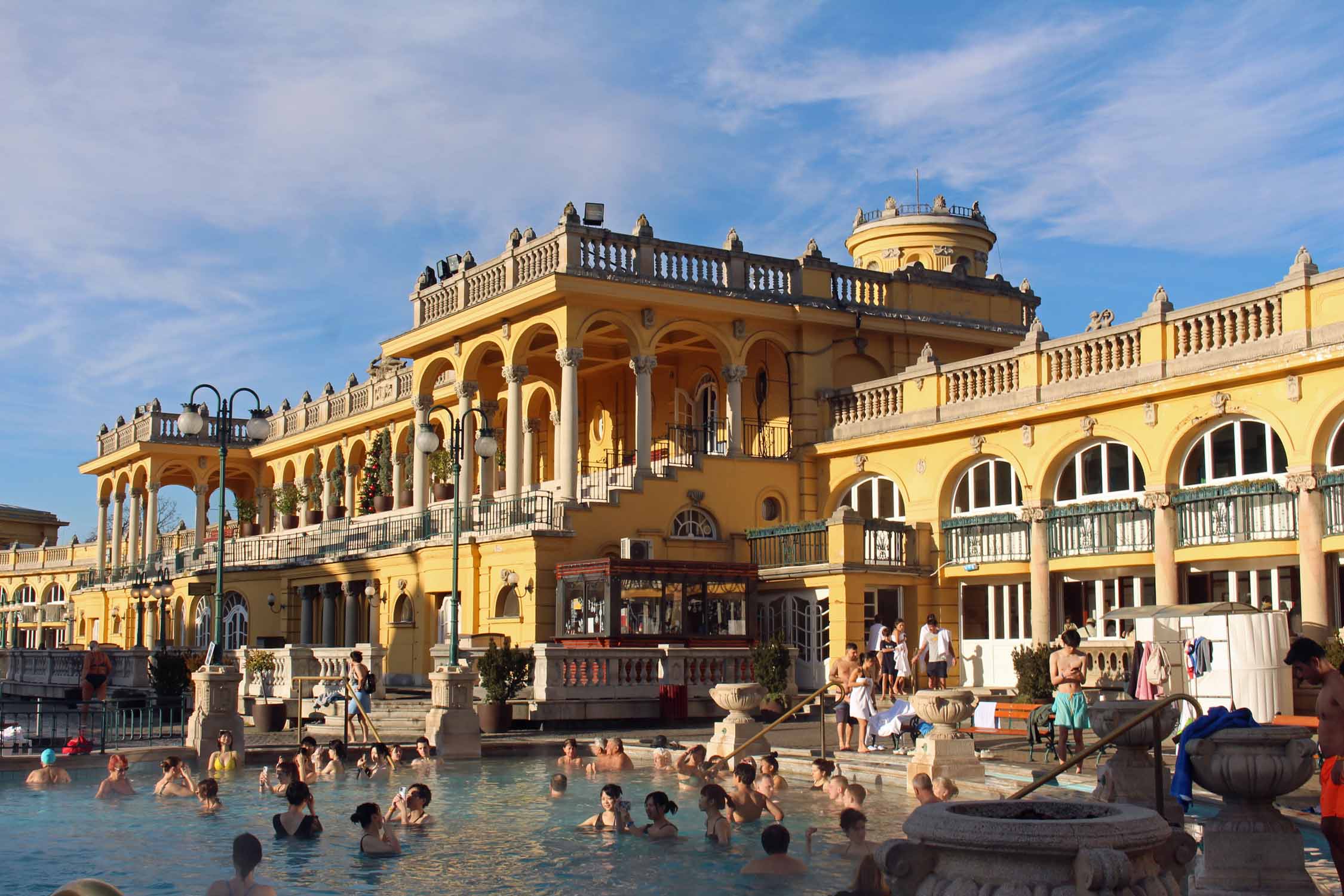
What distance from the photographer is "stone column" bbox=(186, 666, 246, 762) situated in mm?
20703

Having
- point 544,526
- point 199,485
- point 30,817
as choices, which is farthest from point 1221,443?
point 199,485

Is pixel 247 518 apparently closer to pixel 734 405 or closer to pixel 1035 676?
pixel 734 405

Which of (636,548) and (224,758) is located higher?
(636,548)

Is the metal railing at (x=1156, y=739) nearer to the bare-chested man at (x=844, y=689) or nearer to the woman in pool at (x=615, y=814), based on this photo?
the woman in pool at (x=615, y=814)

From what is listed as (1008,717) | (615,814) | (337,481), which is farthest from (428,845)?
(337,481)

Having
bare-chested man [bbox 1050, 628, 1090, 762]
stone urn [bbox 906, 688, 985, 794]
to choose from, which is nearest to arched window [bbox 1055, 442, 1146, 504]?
bare-chested man [bbox 1050, 628, 1090, 762]

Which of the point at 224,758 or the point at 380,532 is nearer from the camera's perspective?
the point at 224,758

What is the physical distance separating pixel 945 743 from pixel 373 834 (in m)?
6.35

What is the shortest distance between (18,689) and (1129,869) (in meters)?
40.6

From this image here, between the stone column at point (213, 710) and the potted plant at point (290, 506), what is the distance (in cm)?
3284

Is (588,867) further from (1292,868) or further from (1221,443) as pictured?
(1221,443)

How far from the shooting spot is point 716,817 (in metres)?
13.7

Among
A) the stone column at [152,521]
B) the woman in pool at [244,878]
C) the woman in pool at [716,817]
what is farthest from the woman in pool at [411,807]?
the stone column at [152,521]

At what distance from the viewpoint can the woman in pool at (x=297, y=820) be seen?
46.6 ft
